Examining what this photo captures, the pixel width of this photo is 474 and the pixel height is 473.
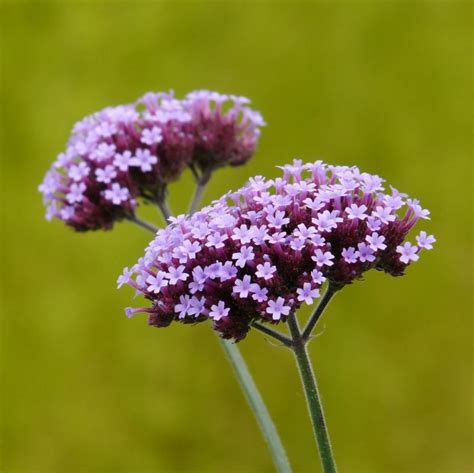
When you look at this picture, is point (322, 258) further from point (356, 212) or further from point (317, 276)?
point (356, 212)

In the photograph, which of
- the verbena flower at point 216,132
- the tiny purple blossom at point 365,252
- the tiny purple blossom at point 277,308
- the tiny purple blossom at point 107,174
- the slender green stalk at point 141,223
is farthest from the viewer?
the verbena flower at point 216,132

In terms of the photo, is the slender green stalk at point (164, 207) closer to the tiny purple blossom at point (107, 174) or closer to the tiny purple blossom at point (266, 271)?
the tiny purple blossom at point (107, 174)

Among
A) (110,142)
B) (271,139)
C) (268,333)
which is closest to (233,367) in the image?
(268,333)

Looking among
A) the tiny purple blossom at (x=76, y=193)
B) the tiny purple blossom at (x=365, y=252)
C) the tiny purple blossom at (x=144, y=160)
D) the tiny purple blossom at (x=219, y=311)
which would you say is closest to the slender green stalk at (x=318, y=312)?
the tiny purple blossom at (x=365, y=252)

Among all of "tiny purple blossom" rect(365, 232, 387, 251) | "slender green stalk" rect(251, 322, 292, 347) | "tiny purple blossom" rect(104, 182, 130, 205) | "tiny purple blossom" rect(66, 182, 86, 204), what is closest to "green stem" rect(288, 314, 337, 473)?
"slender green stalk" rect(251, 322, 292, 347)

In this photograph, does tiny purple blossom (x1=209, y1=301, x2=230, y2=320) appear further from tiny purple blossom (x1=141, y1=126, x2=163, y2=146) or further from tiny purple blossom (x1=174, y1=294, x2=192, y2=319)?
tiny purple blossom (x1=141, y1=126, x2=163, y2=146)
